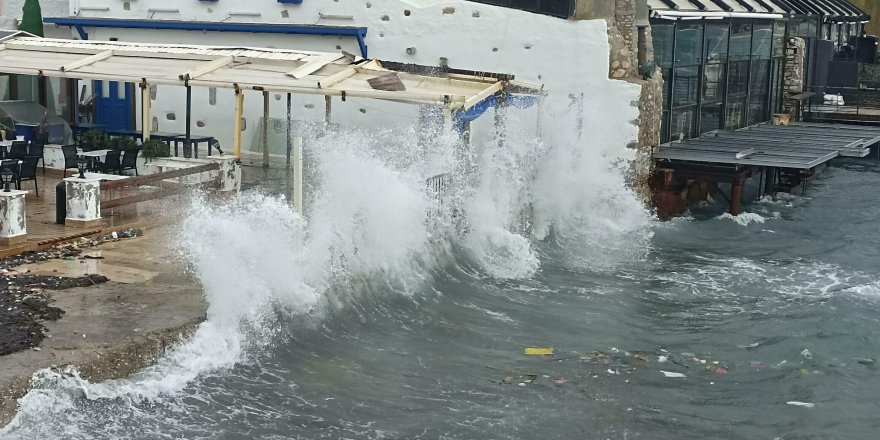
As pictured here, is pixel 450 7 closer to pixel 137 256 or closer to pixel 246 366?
pixel 137 256

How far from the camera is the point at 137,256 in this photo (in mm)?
13148

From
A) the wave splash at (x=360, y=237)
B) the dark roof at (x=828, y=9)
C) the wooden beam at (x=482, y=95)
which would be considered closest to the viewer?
the wave splash at (x=360, y=237)

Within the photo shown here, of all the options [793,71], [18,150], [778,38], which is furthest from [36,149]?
[793,71]

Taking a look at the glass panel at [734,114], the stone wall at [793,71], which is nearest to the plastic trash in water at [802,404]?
the glass panel at [734,114]

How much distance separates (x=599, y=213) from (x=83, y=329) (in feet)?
39.2

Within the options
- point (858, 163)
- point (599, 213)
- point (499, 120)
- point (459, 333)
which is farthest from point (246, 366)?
point (858, 163)

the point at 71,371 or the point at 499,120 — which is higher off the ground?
the point at 499,120

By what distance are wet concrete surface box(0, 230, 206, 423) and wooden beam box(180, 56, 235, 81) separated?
4.02 metres

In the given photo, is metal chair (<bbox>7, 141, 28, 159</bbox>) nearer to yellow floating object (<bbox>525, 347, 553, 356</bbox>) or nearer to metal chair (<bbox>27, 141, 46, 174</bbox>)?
metal chair (<bbox>27, 141, 46, 174</bbox>)

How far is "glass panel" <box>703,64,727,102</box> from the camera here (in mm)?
24672

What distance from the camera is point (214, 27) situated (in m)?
23.6

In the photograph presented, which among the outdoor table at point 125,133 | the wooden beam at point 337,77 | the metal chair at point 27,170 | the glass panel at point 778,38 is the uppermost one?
the glass panel at point 778,38

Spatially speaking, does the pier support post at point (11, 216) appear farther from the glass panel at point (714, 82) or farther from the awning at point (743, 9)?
the glass panel at point (714, 82)

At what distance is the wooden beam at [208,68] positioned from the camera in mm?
16969
